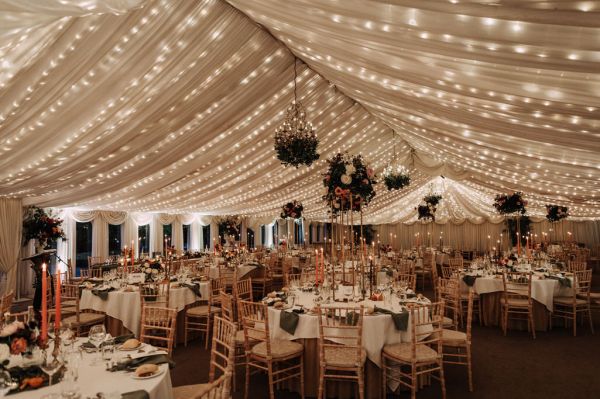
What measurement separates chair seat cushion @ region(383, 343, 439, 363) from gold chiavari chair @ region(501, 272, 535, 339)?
3.24m

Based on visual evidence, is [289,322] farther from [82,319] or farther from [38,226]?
[38,226]

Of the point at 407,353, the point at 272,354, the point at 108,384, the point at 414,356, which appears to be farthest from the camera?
the point at 272,354

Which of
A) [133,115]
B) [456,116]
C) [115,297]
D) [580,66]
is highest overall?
[133,115]

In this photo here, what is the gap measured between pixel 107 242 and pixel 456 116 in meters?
12.3

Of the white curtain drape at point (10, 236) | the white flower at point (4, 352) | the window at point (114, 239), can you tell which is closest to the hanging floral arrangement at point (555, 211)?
the white flower at point (4, 352)

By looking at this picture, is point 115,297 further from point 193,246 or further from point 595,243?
point 595,243

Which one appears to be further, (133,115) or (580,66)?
(133,115)

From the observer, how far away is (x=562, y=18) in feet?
6.34

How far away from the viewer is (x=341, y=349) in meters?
4.41

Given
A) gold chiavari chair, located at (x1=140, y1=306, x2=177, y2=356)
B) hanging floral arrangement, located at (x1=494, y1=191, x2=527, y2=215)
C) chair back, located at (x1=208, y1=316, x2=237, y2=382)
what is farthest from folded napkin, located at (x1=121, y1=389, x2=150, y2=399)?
hanging floral arrangement, located at (x1=494, y1=191, x2=527, y2=215)

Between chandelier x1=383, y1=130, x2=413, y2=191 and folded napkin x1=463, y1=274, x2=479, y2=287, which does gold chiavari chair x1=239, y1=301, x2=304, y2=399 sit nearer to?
folded napkin x1=463, y1=274, x2=479, y2=287

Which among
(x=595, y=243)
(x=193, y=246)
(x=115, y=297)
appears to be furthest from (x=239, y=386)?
(x=595, y=243)

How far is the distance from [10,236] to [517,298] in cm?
1061

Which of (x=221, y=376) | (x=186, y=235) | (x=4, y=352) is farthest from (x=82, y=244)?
(x=221, y=376)
